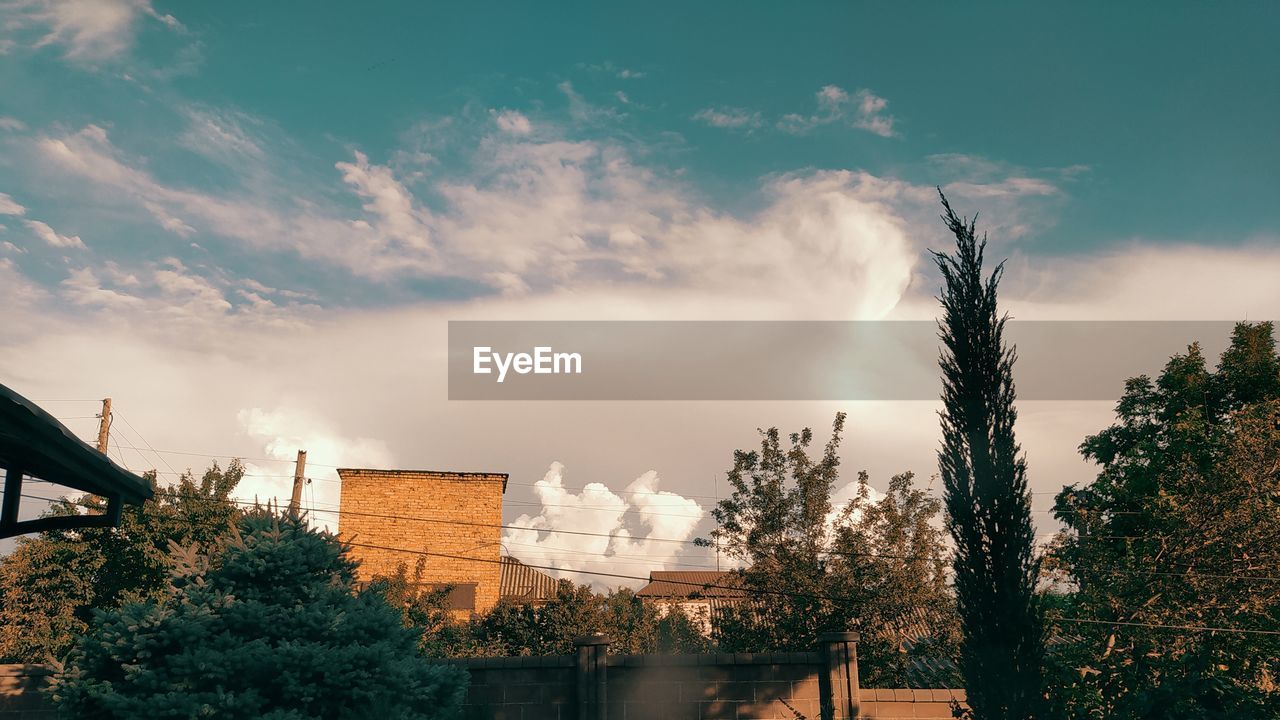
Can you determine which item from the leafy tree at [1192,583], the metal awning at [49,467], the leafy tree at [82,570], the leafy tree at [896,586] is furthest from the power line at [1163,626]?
the leafy tree at [82,570]

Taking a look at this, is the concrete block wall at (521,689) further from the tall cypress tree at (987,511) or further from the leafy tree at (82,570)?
the leafy tree at (82,570)

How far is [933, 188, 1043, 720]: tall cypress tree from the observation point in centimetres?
1138

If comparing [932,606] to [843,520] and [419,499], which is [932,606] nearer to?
[843,520]

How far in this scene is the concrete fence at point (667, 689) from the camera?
1199cm

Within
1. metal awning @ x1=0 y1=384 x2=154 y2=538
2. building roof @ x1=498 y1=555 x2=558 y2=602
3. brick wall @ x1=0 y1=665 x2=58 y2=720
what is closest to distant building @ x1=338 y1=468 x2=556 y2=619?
building roof @ x1=498 y1=555 x2=558 y2=602

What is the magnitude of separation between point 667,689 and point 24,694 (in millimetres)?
10056

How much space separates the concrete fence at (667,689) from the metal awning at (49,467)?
254 inches

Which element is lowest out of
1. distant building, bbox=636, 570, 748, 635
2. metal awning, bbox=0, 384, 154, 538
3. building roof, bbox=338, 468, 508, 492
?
distant building, bbox=636, 570, 748, 635

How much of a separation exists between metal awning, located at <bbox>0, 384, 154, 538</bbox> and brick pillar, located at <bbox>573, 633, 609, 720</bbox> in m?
6.99

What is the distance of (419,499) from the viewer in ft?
139

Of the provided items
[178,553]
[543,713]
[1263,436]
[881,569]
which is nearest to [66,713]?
[178,553]

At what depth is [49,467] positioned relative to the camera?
6590 millimetres

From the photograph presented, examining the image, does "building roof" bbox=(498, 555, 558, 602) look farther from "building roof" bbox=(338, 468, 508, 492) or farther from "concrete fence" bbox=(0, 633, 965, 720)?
"concrete fence" bbox=(0, 633, 965, 720)

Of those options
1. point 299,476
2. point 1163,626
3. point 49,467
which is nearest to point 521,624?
point 299,476
